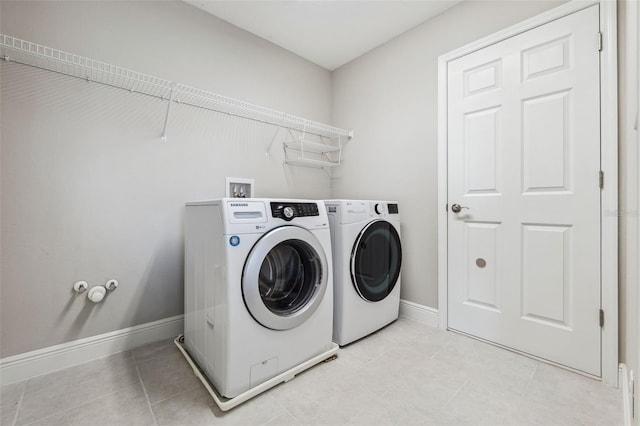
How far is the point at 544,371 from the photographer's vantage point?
1.47 m

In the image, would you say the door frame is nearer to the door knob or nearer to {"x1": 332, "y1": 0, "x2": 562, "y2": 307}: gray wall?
{"x1": 332, "y1": 0, "x2": 562, "y2": 307}: gray wall

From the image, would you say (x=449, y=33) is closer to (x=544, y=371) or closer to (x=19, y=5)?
(x=544, y=371)

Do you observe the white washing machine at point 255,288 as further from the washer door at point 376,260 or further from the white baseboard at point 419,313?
the white baseboard at point 419,313

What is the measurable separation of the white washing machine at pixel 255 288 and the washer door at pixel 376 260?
0.29m

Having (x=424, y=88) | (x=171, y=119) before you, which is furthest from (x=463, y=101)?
(x=171, y=119)

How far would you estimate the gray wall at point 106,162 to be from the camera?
1382 millimetres

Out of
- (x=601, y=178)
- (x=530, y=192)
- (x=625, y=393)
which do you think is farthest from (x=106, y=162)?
(x=625, y=393)

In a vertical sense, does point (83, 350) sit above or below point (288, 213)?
below

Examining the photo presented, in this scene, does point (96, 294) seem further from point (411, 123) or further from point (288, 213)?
point (411, 123)

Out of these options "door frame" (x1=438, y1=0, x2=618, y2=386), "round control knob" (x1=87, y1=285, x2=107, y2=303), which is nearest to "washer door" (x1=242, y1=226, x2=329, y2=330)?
"round control knob" (x1=87, y1=285, x2=107, y2=303)

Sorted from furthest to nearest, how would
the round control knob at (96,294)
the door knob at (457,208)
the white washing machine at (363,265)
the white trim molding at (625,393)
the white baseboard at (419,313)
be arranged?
the white baseboard at (419,313) < the door knob at (457,208) < the white washing machine at (363,265) < the round control knob at (96,294) < the white trim molding at (625,393)

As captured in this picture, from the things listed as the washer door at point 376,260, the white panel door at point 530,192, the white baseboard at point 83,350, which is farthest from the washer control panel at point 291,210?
the white baseboard at point 83,350

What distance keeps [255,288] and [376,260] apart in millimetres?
970

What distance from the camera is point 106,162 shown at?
1604 millimetres
